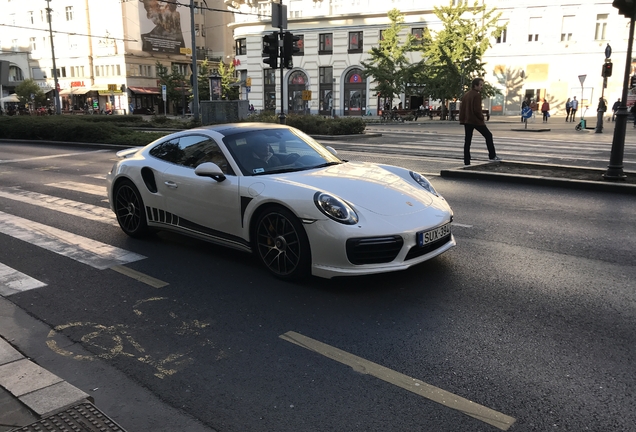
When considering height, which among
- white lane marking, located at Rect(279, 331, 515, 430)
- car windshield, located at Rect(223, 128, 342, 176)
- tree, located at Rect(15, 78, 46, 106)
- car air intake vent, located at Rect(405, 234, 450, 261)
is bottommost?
white lane marking, located at Rect(279, 331, 515, 430)

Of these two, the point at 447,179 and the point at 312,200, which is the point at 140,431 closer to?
the point at 312,200

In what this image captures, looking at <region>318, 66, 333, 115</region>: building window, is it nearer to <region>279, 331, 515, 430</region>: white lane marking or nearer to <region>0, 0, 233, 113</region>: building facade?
<region>0, 0, 233, 113</region>: building facade

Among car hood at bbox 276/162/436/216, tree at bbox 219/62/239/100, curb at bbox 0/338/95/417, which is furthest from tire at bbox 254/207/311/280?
tree at bbox 219/62/239/100

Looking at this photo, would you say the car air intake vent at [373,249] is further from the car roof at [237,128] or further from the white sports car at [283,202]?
the car roof at [237,128]

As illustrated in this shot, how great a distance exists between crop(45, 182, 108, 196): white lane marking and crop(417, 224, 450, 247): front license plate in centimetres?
712

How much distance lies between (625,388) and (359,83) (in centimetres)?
5446

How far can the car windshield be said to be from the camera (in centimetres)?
549

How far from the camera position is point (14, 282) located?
17.2ft

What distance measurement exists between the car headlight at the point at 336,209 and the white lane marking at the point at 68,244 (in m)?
2.42

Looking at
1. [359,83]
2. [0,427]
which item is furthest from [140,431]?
[359,83]

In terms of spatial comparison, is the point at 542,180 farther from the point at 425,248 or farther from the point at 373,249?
the point at 373,249

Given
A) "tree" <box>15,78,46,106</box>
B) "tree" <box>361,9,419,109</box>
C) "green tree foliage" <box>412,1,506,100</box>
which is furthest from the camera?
"tree" <box>15,78,46,106</box>

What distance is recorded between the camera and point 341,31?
55.0 metres

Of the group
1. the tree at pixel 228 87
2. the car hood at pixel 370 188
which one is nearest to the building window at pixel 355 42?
the tree at pixel 228 87
